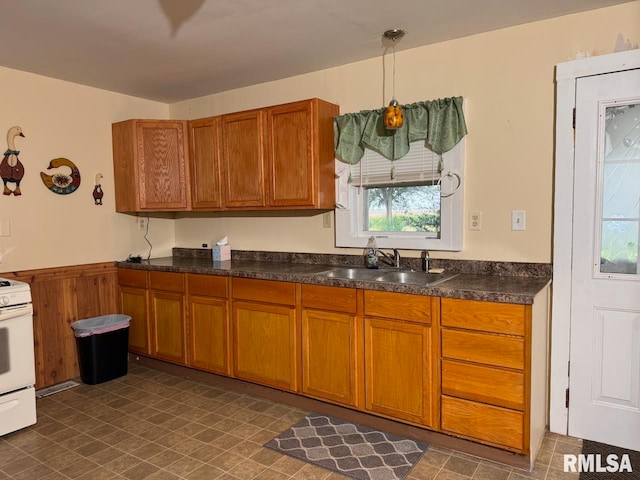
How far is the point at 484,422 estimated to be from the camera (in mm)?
2271

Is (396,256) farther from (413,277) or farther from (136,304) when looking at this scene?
(136,304)

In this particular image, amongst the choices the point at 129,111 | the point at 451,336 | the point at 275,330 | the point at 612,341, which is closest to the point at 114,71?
the point at 129,111

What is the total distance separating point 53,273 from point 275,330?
1.83 m

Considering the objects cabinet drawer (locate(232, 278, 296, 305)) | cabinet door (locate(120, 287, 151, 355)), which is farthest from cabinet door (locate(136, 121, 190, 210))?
cabinet drawer (locate(232, 278, 296, 305))

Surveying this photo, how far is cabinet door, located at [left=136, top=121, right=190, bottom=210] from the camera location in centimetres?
376

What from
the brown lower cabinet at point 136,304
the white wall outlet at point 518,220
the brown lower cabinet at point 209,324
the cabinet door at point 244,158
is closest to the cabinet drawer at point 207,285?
the brown lower cabinet at point 209,324

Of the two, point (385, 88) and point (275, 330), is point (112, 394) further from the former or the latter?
point (385, 88)

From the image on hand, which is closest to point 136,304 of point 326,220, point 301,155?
point 326,220

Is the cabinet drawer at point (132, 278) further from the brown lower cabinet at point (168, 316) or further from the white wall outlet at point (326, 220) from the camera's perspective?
the white wall outlet at point (326, 220)

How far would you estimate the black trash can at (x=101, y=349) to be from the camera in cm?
344

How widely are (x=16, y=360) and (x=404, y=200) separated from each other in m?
2.63

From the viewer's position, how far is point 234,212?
3990 millimetres

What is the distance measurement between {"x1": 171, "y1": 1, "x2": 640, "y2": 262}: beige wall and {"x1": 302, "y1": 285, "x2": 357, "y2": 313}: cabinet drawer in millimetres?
645

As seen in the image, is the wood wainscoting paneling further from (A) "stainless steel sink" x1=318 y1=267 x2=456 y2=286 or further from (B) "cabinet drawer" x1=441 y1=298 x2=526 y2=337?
(B) "cabinet drawer" x1=441 y1=298 x2=526 y2=337
